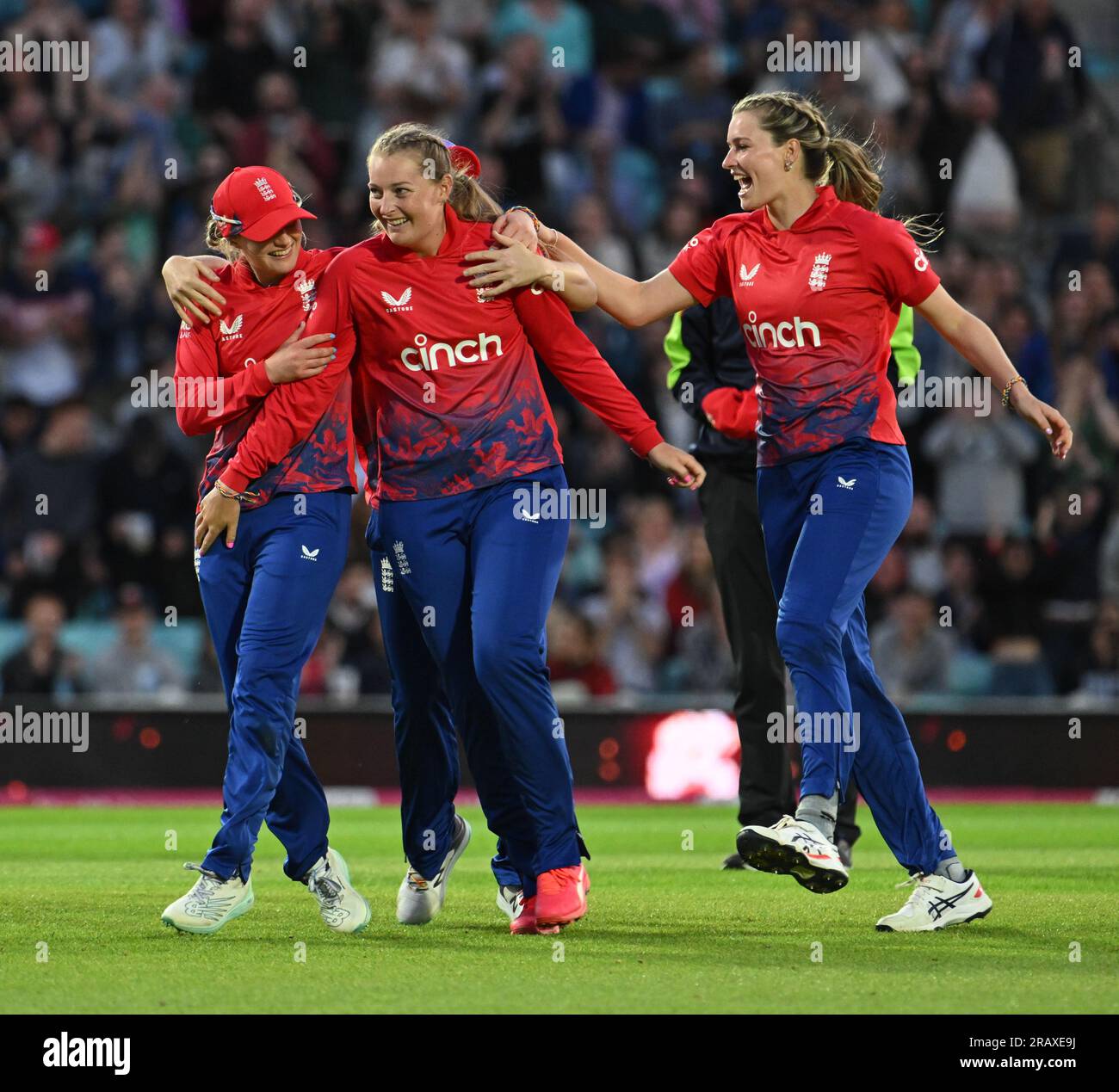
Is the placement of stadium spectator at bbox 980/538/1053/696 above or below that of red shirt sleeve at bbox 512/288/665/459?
below

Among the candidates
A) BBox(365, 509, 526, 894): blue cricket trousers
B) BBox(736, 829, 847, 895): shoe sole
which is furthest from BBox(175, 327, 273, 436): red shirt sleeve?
BBox(736, 829, 847, 895): shoe sole

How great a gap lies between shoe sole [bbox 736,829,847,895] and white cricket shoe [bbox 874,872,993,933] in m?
0.47

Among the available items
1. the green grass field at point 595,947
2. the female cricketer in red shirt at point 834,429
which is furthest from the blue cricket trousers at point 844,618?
the green grass field at point 595,947

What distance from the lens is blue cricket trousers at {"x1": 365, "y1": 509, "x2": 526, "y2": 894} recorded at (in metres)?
6.03

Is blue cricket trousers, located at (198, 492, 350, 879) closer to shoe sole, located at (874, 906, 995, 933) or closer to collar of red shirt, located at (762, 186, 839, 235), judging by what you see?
collar of red shirt, located at (762, 186, 839, 235)

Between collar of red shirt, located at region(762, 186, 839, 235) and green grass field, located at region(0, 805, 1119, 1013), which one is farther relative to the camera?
collar of red shirt, located at region(762, 186, 839, 235)

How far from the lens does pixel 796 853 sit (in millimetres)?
5465

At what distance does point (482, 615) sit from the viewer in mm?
5785

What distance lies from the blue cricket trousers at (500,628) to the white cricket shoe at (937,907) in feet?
3.36

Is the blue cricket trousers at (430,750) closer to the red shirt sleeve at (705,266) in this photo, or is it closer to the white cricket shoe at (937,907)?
the white cricket shoe at (937,907)

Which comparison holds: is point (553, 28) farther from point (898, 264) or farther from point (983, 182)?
point (898, 264)

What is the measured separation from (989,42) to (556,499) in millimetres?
11545

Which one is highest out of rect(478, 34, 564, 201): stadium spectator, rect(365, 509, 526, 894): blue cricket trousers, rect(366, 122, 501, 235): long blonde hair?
rect(478, 34, 564, 201): stadium spectator

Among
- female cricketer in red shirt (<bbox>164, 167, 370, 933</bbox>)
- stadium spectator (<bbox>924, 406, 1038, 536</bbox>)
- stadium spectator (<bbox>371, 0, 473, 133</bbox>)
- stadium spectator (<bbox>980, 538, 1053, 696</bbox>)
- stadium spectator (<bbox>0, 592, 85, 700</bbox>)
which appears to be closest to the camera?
female cricketer in red shirt (<bbox>164, 167, 370, 933</bbox>)
